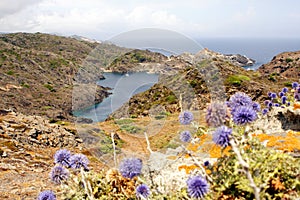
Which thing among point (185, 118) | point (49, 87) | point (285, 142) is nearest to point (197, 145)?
point (285, 142)

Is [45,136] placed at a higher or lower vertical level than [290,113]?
lower

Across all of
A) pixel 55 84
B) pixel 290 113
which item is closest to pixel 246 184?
pixel 290 113

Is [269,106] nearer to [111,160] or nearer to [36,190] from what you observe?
[111,160]

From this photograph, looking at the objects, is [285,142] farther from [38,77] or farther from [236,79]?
[38,77]

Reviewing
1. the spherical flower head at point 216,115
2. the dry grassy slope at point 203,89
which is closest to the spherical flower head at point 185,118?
the spherical flower head at point 216,115

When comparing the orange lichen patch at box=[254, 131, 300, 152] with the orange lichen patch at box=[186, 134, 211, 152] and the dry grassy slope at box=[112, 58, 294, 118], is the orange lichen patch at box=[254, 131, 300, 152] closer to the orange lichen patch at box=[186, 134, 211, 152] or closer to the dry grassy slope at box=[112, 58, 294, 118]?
the orange lichen patch at box=[186, 134, 211, 152]

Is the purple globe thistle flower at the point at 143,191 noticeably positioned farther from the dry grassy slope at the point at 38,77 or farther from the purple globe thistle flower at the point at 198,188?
the dry grassy slope at the point at 38,77
